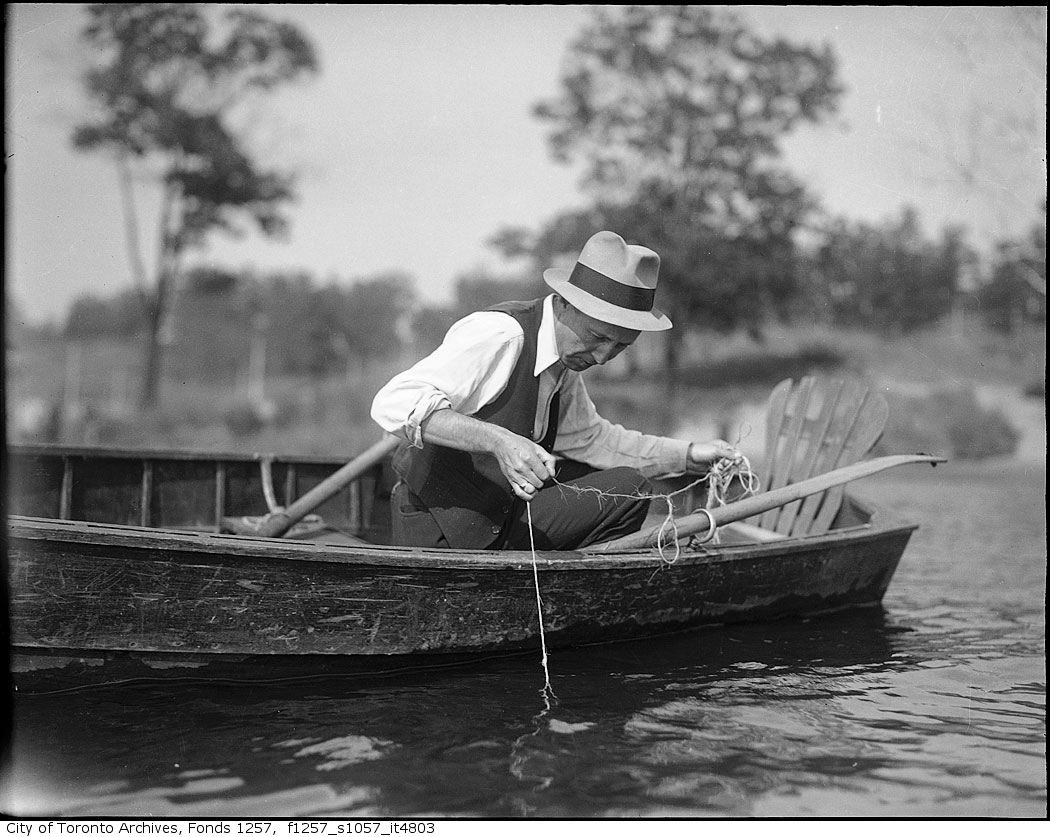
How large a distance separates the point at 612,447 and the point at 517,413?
975 mm

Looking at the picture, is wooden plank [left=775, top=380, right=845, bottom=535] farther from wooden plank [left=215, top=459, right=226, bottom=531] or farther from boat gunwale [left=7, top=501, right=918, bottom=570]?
wooden plank [left=215, top=459, right=226, bottom=531]

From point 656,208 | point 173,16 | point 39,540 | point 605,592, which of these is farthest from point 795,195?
point 39,540

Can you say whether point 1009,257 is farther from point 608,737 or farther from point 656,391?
point 608,737

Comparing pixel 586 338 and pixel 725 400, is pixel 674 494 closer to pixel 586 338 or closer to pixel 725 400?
pixel 586 338

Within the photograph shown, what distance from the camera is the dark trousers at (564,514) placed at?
4.77 m

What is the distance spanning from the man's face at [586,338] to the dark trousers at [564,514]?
59 cm

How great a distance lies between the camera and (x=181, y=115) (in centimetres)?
1834

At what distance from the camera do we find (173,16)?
1747cm

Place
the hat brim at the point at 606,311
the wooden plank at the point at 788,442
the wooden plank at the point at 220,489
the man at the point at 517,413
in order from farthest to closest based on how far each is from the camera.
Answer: the wooden plank at the point at 788,442 < the wooden plank at the point at 220,489 < the hat brim at the point at 606,311 < the man at the point at 517,413

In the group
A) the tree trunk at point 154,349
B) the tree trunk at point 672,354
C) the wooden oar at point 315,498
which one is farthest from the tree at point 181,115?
the wooden oar at point 315,498

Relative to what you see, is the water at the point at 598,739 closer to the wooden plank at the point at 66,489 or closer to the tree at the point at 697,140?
the wooden plank at the point at 66,489

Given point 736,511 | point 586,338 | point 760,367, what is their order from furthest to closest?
point 760,367 → point 736,511 → point 586,338

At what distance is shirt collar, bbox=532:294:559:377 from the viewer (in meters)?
4.53

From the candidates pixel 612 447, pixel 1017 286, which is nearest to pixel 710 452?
pixel 612 447
